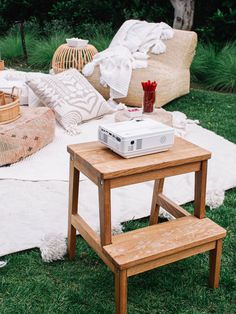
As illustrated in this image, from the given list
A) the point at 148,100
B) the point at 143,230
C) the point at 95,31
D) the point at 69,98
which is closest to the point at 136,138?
the point at 143,230

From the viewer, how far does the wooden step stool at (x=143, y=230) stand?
1.97m

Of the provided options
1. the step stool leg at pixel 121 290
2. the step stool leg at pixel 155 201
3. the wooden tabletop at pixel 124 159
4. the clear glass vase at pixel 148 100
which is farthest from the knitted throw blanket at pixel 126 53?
the step stool leg at pixel 121 290

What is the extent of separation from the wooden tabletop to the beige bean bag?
291 centimetres

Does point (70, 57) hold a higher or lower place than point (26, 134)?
higher

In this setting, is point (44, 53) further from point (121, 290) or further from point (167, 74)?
point (121, 290)

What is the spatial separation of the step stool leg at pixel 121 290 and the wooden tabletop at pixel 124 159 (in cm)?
41

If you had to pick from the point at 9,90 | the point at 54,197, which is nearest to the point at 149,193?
the point at 54,197

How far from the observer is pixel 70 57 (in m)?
5.55

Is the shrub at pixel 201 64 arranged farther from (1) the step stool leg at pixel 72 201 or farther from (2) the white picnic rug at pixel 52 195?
(1) the step stool leg at pixel 72 201

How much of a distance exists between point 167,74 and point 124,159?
3307mm

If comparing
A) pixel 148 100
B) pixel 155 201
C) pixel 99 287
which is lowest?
pixel 99 287

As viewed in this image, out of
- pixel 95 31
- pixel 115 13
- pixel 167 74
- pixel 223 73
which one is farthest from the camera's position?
pixel 115 13

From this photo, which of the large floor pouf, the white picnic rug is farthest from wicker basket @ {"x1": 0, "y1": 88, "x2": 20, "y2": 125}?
the white picnic rug

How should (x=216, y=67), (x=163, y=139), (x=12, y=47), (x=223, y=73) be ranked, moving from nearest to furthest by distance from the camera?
(x=163, y=139) < (x=223, y=73) < (x=216, y=67) < (x=12, y=47)
